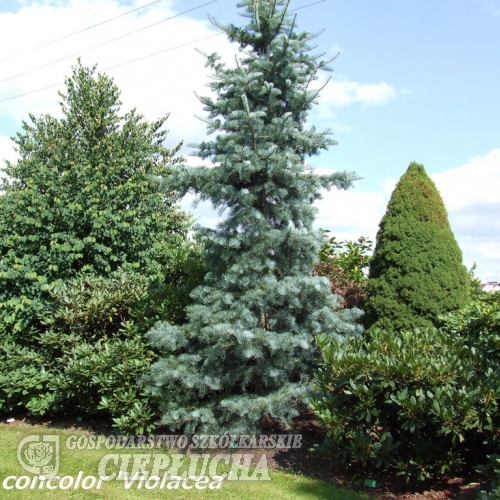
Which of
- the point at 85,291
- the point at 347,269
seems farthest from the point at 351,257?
the point at 85,291

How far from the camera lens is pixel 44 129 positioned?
1502cm

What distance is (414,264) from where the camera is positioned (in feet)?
21.2

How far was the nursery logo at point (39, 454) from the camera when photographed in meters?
5.31

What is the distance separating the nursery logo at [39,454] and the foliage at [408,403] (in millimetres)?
2814

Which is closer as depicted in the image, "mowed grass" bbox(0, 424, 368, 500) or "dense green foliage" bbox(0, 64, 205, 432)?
"mowed grass" bbox(0, 424, 368, 500)

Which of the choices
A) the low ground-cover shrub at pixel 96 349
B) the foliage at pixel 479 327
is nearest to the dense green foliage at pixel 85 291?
the low ground-cover shrub at pixel 96 349

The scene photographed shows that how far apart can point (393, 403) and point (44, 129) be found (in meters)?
13.5

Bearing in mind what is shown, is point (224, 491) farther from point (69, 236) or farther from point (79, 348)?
point (69, 236)

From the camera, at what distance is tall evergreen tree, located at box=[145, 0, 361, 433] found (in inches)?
212

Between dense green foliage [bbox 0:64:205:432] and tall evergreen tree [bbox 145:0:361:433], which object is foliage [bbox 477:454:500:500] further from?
dense green foliage [bbox 0:64:205:432]

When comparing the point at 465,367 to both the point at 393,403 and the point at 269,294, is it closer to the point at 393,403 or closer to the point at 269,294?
the point at 393,403

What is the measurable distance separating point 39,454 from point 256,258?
317 cm

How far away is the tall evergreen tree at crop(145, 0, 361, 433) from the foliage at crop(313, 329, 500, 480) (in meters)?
0.72

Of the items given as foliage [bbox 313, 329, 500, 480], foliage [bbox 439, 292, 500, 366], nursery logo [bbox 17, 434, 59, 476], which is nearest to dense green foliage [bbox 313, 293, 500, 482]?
foliage [bbox 313, 329, 500, 480]
